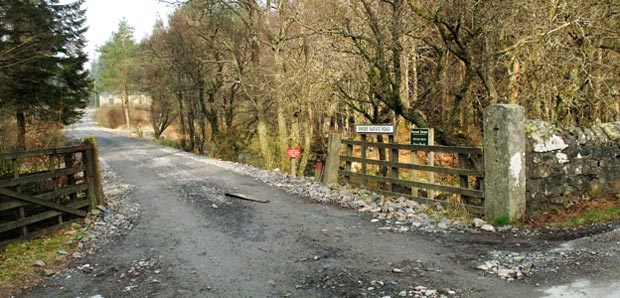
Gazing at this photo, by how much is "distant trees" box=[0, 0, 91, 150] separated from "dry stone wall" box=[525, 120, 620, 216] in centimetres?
1461

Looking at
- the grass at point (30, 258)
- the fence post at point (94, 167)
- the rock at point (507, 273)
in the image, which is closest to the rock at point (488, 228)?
the rock at point (507, 273)

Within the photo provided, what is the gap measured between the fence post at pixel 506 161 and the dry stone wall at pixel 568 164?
0.73 feet

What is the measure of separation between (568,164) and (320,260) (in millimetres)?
4584

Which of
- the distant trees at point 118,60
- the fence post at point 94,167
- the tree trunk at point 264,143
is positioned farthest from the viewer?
the distant trees at point 118,60

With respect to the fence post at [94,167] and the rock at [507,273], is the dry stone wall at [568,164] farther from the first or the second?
the fence post at [94,167]

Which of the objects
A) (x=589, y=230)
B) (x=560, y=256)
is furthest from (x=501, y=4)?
(x=560, y=256)

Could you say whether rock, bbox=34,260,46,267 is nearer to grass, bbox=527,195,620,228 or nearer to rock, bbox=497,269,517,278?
rock, bbox=497,269,517,278

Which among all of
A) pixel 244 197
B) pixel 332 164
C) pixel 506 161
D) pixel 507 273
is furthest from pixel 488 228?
pixel 244 197

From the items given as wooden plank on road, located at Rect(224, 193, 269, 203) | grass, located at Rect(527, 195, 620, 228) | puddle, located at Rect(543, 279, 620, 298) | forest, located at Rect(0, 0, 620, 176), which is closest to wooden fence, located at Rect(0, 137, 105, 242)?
wooden plank on road, located at Rect(224, 193, 269, 203)

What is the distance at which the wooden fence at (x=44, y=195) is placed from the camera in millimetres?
6828

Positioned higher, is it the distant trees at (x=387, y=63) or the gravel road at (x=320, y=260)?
the distant trees at (x=387, y=63)

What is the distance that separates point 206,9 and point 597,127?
63.3 ft

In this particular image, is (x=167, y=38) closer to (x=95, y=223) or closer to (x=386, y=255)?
(x=95, y=223)

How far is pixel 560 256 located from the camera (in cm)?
505
